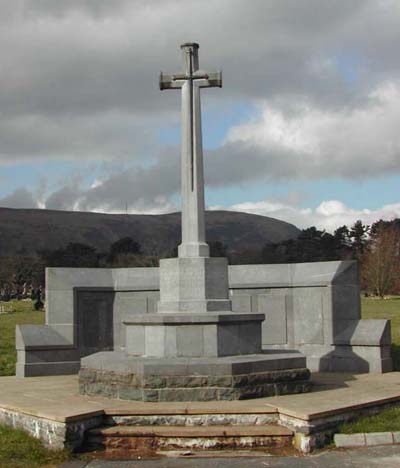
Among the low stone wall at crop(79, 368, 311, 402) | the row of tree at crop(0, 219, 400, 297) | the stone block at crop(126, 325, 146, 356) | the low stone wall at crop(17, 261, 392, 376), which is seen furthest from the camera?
the row of tree at crop(0, 219, 400, 297)

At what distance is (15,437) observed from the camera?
780 cm

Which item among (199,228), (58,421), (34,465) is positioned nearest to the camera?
(34,465)

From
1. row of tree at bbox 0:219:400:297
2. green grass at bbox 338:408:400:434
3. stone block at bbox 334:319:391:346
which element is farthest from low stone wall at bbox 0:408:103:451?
row of tree at bbox 0:219:400:297

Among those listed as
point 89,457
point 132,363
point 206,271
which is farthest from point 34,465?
point 206,271

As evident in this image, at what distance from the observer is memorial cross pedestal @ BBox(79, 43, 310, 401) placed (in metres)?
8.87

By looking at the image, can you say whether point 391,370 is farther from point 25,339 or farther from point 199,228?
point 25,339

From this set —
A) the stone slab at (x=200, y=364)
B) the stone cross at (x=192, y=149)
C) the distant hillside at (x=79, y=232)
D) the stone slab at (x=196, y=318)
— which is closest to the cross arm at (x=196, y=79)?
the stone cross at (x=192, y=149)

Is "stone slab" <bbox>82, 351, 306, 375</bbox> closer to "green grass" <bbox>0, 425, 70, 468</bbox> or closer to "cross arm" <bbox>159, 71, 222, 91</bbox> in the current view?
"green grass" <bbox>0, 425, 70, 468</bbox>

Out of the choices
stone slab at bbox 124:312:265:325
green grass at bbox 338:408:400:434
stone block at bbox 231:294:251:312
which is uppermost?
stone block at bbox 231:294:251:312

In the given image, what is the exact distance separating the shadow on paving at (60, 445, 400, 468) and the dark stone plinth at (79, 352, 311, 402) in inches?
66.2

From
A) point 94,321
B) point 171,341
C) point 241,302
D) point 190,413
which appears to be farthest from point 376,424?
point 94,321

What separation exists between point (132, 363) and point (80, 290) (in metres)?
4.55

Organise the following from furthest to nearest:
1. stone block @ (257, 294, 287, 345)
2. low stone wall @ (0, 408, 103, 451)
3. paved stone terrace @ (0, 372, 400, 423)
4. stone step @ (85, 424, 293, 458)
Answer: stone block @ (257, 294, 287, 345) < paved stone terrace @ (0, 372, 400, 423) < stone step @ (85, 424, 293, 458) < low stone wall @ (0, 408, 103, 451)

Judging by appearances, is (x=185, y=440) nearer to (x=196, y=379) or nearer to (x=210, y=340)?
(x=196, y=379)
